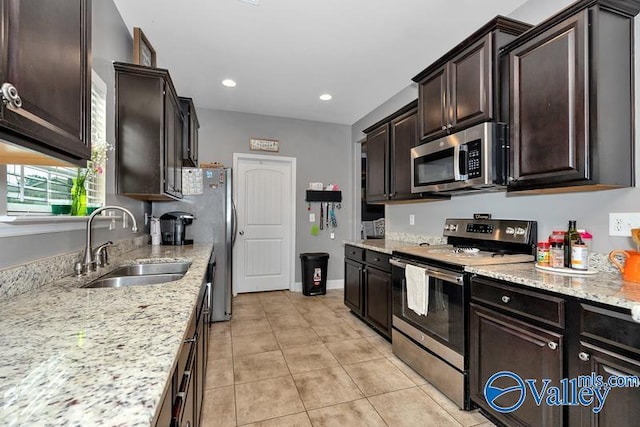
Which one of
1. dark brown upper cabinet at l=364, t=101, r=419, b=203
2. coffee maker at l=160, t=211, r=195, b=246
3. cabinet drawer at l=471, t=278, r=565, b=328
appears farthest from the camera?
coffee maker at l=160, t=211, r=195, b=246

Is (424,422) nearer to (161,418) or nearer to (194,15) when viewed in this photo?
(161,418)

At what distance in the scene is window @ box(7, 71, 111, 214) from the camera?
128 centimetres

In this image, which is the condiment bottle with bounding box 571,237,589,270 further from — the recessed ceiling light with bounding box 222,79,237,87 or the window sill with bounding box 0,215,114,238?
the recessed ceiling light with bounding box 222,79,237,87

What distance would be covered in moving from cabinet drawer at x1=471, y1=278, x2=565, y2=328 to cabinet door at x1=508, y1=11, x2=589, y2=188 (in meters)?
0.65

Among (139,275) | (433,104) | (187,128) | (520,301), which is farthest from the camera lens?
(187,128)

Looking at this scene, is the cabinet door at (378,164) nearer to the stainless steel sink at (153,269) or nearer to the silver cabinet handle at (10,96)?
the stainless steel sink at (153,269)

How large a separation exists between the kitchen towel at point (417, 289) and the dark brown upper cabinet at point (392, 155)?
2.96 ft

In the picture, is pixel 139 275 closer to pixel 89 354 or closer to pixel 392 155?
pixel 89 354

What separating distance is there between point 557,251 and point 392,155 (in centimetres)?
178

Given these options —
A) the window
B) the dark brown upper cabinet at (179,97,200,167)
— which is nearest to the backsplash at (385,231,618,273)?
the dark brown upper cabinet at (179,97,200,167)

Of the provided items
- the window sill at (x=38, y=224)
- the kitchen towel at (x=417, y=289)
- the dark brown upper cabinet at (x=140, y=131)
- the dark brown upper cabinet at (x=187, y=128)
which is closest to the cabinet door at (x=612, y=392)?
the kitchen towel at (x=417, y=289)

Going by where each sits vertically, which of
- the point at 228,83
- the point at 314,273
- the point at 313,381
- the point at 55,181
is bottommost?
the point at 313,381

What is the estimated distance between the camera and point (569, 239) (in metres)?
1.74

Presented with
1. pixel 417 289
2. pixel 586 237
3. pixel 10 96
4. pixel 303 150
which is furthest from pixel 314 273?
pixel 10 96
